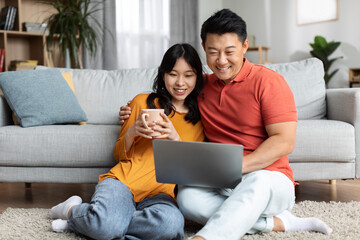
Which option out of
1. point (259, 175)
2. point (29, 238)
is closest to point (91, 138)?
point (29, 238)

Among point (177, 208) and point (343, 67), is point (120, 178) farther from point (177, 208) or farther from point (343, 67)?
point (343, 67)

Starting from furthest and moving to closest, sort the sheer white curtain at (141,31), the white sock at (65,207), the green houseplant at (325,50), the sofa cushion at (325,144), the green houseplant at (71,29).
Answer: the green houseplant at (325,50)
the sheer white curtain at (141,31)
the green houseplant at (71,29)
the sofa cushion at (325,144)
the white sock at (65,207)

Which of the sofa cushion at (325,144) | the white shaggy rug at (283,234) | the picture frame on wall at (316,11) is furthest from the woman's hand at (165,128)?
the picture frame on wall at (316,11)

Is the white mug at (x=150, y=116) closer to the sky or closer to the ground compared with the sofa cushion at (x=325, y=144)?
closer to the sky

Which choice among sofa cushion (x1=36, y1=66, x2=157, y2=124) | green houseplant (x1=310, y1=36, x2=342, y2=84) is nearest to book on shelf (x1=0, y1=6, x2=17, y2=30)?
sofa cushion (x1=36, y1=66, x2=157, y2=124)

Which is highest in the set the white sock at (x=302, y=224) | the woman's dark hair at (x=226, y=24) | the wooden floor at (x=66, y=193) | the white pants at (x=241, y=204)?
the woman's dark hair at (x=226, y=24)

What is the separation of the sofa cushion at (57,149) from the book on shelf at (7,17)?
222 centimetres

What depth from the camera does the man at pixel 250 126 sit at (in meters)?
1.33

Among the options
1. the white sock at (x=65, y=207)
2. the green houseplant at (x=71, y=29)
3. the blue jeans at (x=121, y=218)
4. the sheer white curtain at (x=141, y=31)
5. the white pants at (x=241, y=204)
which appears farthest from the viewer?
the sheer white curtain at (x=141, y=31)

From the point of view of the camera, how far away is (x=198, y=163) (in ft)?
4.07

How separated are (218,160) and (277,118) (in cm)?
29

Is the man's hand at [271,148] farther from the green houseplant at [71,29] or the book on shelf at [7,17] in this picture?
the book on shelf at [7,17]

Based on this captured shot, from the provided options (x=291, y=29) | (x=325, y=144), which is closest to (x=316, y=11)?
(x=291, y=29)

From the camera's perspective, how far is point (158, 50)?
5027 mm
